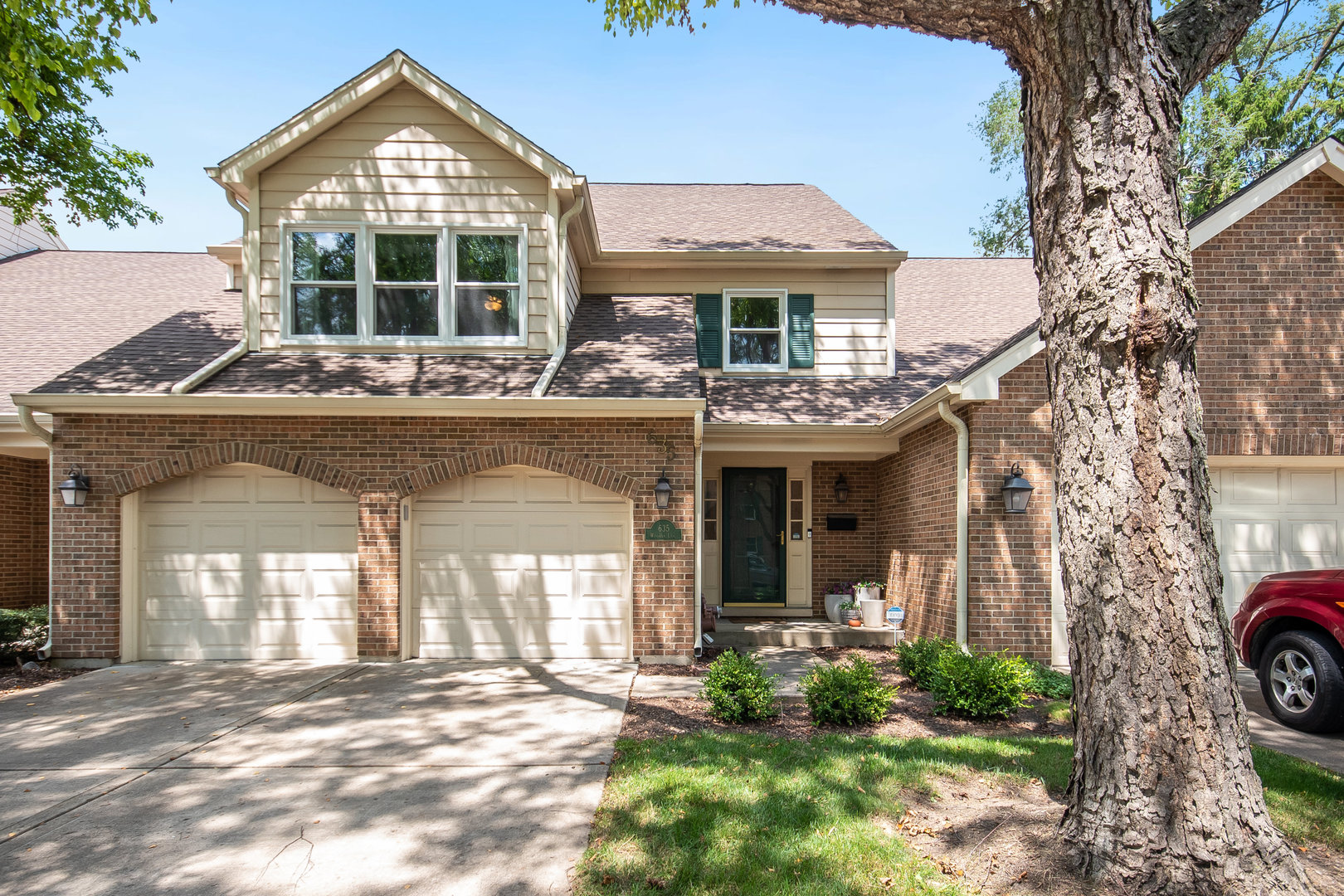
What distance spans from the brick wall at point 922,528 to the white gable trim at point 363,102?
5567mm

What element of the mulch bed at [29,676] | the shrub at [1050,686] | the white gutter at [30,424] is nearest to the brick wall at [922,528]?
the shrub at [1050,686]

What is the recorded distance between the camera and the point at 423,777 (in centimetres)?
503

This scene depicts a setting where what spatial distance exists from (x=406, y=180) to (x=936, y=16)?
7471mm

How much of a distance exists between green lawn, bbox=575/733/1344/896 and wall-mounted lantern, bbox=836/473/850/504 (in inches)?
235

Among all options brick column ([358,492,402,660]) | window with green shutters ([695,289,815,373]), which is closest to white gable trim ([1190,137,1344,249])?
window with green shutters ([695,289,815,373])

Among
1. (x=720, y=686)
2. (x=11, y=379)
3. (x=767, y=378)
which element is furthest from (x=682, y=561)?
(x=11, y=379)

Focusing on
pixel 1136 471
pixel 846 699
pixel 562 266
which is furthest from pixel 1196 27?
pixel 562 266

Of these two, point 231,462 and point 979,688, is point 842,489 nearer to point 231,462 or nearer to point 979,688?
point 979,688

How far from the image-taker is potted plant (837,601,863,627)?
1054 cm

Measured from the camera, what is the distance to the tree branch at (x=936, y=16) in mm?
3984

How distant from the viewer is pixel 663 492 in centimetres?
858

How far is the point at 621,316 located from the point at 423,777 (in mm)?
7357

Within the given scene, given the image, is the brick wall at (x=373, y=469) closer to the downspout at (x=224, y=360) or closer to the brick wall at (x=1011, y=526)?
the downspout at (x=224, y=360)

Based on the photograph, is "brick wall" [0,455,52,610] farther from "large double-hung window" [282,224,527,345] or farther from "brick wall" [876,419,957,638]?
"brick wall" [876,419,957,638]
